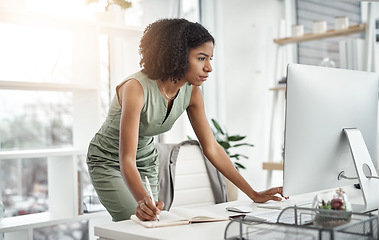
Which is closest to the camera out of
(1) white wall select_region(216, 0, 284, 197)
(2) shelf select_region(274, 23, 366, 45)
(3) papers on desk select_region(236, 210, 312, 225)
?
(3) papers on desk select_region(236, 210, 312, 225)

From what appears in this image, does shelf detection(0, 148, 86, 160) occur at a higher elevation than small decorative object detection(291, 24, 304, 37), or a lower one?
lower

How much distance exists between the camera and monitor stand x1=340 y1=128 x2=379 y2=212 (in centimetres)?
155

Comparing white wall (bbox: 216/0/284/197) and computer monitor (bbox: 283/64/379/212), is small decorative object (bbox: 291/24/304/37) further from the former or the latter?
computer monitor (bbox: 283/64/379/212)

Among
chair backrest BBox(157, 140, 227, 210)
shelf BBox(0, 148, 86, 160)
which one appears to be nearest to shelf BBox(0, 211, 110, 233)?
shelf BBox(0, 148, 86, 160)

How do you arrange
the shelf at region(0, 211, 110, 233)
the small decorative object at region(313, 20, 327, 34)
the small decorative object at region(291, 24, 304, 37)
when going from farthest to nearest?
1. the small decorative object at region(291, 24, 304, 37)
2. the small decorative object at region(313, 20, 327, 34)
3. the shelf at region(0, 211, 110, 233)

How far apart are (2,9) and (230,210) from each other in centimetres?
173

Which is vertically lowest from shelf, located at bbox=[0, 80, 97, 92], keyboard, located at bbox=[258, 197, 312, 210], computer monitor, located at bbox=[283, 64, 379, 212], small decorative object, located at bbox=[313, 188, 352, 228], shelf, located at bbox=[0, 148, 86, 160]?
keyboard, located at bbox=[258, 197, 312, 210]

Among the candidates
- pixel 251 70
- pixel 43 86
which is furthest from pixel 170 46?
pixel 251 70

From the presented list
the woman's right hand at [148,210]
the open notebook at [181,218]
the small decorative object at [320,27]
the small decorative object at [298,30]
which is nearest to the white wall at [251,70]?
the small decorative object at [298,30]

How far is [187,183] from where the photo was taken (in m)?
2.42

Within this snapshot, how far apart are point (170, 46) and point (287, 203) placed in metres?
0.71

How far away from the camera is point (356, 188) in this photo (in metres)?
2.10

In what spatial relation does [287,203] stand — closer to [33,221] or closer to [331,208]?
[331,208]

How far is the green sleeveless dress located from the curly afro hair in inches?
2.4
